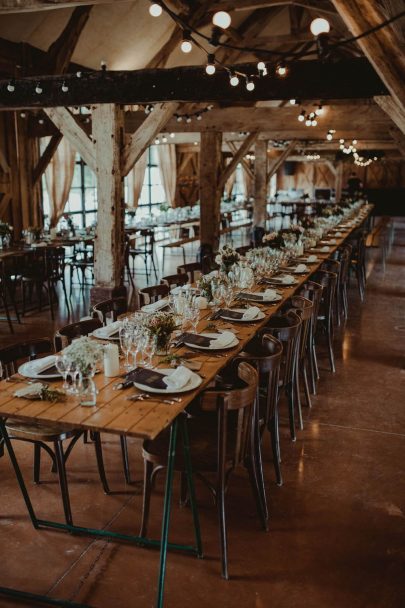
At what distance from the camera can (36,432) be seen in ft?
10.6

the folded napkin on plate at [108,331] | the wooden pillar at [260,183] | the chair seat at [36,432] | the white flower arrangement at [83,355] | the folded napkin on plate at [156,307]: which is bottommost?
the chair seat at [36,432]

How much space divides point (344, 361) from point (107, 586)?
4.09 metres

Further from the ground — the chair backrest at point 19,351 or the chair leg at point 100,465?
the chair backrest at point 19,351

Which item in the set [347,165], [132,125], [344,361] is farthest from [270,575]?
[347,165]

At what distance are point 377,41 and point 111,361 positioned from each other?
3.47 meters

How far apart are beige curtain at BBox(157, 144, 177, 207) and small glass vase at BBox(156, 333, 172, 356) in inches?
647

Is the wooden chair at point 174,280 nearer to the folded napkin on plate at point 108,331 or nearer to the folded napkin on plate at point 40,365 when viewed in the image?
the folded napkin on plate at point 108,331

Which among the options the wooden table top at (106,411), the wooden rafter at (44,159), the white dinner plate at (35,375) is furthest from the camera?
the wooden rafter at (44,159)

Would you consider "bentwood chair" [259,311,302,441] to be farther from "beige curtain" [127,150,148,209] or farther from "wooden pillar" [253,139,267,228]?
"beige curtain" [127,150,148,209]

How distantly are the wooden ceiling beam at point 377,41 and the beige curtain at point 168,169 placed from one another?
1491cm

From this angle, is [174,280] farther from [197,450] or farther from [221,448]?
[221,448]

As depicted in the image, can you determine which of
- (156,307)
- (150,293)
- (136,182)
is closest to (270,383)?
(156,307)

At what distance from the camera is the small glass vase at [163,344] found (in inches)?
139

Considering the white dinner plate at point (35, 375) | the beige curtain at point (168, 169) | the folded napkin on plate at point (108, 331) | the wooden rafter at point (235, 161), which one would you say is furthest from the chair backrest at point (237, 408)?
the beige curtain at point (168, 169)
